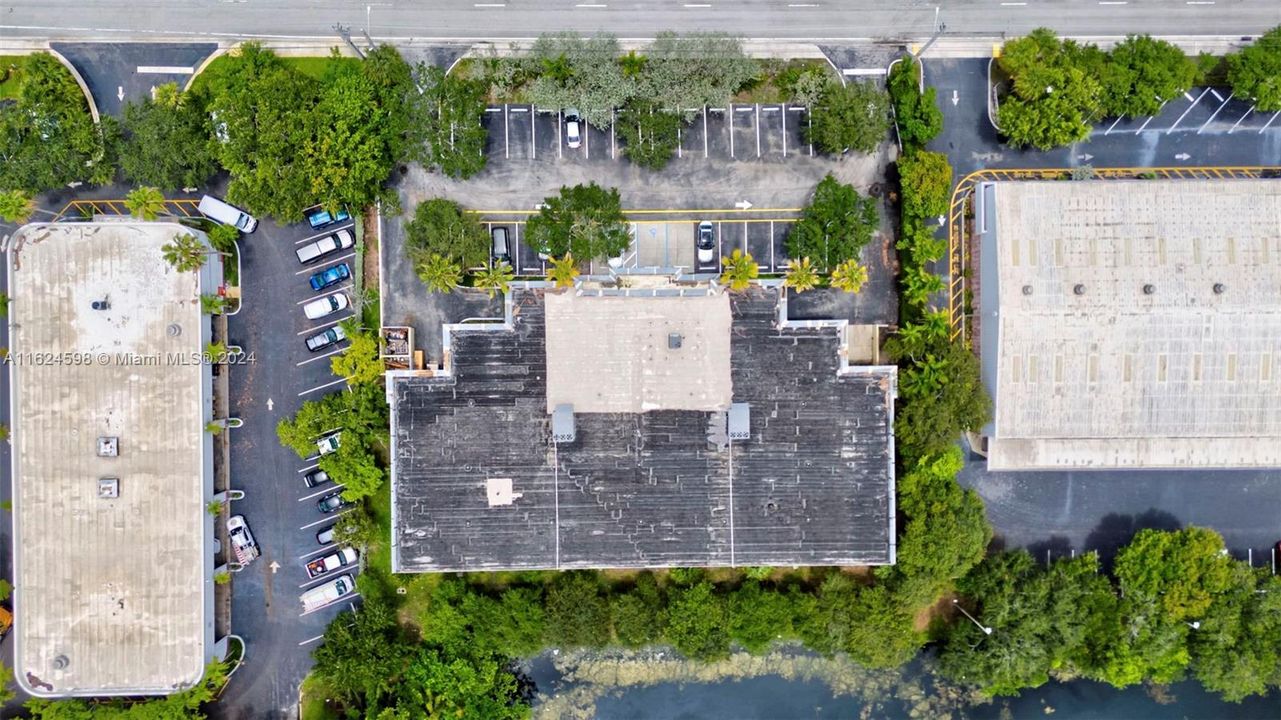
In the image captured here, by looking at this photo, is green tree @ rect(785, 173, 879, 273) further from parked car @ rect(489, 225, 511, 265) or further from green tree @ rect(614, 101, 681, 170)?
parked car @ rect(489, 225, 511, 265)

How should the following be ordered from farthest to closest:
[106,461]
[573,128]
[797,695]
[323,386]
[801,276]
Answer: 1. [797,695]
2. [323,386]
3. [573,128]
4. [106,461]
5. [801,276]

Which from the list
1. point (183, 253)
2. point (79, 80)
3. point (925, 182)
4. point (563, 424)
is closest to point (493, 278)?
point (563, 424)

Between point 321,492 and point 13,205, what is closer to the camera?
point 13,205

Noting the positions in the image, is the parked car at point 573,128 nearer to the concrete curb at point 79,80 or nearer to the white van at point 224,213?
the white van at point 224,213

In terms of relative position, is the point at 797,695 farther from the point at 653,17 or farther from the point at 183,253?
the point at 183,253

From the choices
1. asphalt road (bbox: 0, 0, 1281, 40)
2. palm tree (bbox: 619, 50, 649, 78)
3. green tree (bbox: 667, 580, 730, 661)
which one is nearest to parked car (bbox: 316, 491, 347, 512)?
green tree (bbox: 667, 580, 730, 661)

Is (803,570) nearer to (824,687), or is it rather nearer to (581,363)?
(824,687)
